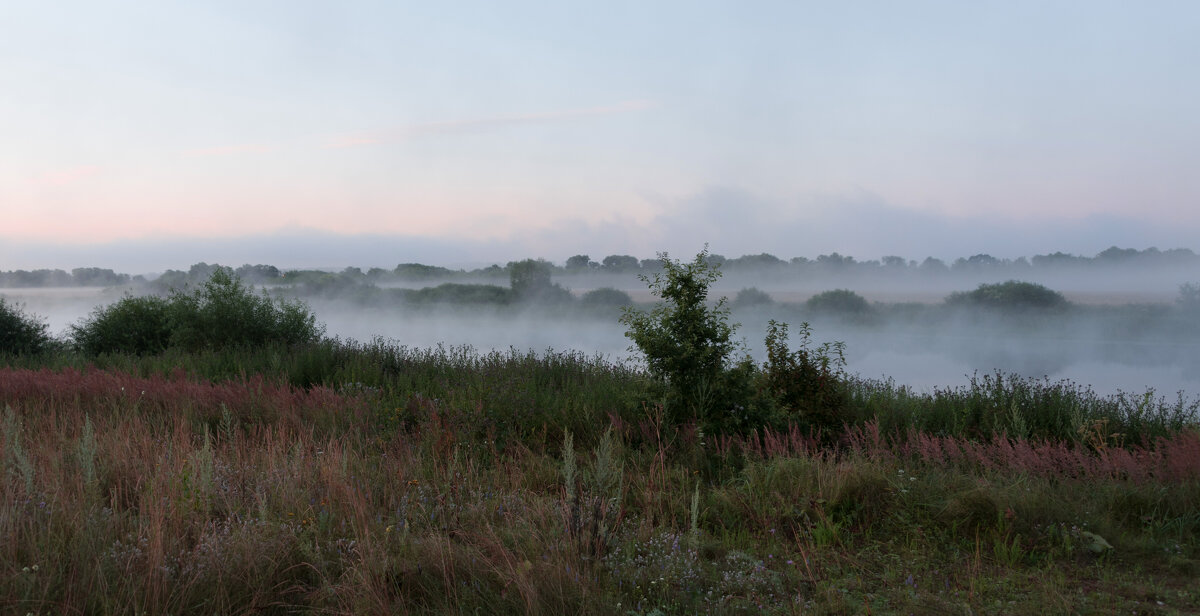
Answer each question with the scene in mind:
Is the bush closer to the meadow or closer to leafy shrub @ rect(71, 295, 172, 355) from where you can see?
leafy shrub @ rect(71, 295, 172, 355)

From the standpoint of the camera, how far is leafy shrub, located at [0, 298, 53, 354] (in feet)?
57.7

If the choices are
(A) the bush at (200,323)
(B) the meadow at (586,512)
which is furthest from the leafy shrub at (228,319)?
(B) the meadow at (586,512)

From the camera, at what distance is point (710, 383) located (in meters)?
7.43

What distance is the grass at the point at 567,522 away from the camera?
11.3 ft

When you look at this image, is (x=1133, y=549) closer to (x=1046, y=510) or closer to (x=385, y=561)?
(x=1046, y=510)

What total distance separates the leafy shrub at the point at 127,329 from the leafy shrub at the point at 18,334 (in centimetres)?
82

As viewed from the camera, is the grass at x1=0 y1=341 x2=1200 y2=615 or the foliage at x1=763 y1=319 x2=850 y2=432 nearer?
the grass at x1=0 y1=341 x2=1200 y2=615

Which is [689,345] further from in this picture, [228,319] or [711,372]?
[228,319]

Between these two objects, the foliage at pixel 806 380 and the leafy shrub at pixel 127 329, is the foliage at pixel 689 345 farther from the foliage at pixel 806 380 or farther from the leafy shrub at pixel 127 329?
the leafy shrub at pixel 127 329

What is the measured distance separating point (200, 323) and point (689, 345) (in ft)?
50.7

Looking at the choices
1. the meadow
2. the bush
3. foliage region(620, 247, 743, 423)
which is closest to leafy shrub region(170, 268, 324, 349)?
the bush

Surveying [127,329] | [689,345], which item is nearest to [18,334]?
[127,329]

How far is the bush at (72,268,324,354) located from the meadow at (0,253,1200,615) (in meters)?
9.30

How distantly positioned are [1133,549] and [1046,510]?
0.53 meters
